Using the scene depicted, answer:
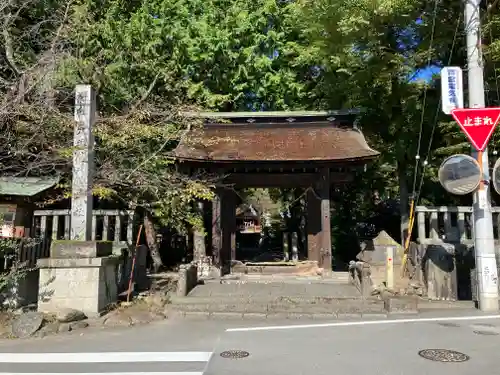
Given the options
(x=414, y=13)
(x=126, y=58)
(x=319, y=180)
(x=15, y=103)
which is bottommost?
(x=319, y=180)

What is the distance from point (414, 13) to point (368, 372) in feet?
39.0

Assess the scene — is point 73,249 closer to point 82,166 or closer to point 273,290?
point 82,166

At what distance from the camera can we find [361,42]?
13.7 m

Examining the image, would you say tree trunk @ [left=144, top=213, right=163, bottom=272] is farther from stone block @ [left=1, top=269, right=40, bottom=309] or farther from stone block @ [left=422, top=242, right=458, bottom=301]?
stone block @ [left=422, top=242, right=458, bottom=301]

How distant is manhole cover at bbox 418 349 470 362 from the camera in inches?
203

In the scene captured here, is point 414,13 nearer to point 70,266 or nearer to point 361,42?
point 361,42

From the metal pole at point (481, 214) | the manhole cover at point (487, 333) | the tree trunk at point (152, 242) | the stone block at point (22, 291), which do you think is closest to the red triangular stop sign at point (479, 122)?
the metal pole at point (481, 214)

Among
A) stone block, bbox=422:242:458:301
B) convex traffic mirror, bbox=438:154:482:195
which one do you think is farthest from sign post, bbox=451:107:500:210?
stone block, bbox=422:242:458:301

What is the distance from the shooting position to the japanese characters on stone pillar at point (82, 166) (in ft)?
28.3

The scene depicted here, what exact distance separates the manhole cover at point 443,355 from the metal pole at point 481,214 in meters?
3.26

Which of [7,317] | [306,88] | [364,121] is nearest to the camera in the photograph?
[7,317]

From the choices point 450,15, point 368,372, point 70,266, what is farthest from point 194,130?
point 368,372

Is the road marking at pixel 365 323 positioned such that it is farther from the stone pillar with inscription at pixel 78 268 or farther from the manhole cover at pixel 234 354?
the stone pillar with inscription at pixel 78 268

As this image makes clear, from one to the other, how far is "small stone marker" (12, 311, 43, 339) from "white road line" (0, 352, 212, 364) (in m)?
1.07
